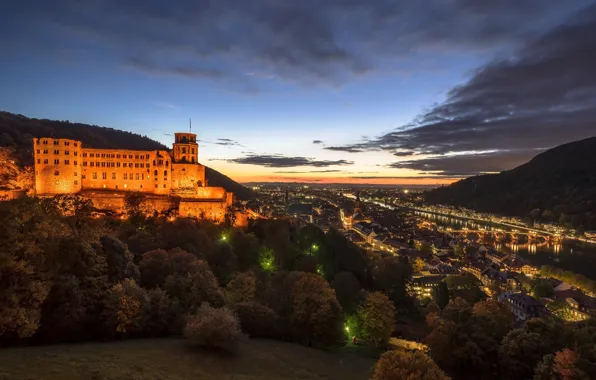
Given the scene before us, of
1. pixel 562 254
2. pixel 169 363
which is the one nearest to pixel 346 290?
pixel 169 363

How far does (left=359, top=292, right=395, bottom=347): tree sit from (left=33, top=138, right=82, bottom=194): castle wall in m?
37.6

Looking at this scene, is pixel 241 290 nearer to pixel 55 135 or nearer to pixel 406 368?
pixel 406 368

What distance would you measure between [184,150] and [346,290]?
29.1 metres

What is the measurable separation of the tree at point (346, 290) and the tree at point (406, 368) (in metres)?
24.9

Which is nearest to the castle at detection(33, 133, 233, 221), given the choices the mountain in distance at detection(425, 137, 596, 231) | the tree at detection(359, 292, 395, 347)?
the tree at detection(359, 292, 395, 347)

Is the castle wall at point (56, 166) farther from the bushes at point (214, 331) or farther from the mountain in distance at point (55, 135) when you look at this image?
the bushes at point (214, 331)

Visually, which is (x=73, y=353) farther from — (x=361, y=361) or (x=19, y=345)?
(x=361, y=361)

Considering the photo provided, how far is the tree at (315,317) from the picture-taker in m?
27.4

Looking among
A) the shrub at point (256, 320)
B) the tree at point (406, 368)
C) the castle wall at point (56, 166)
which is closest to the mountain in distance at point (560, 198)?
the shrub at point (256, 320)

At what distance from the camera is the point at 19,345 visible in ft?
54.4

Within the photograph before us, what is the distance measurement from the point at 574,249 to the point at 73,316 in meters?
112

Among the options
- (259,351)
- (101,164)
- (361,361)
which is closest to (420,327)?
(361,361)

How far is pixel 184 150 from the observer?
5228cm

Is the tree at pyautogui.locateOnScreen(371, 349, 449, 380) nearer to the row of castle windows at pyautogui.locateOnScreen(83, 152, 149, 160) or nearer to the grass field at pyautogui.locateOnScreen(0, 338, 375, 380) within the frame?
the grass field at pyautogui.locateOnScreen(0, 338, 375, 380)
